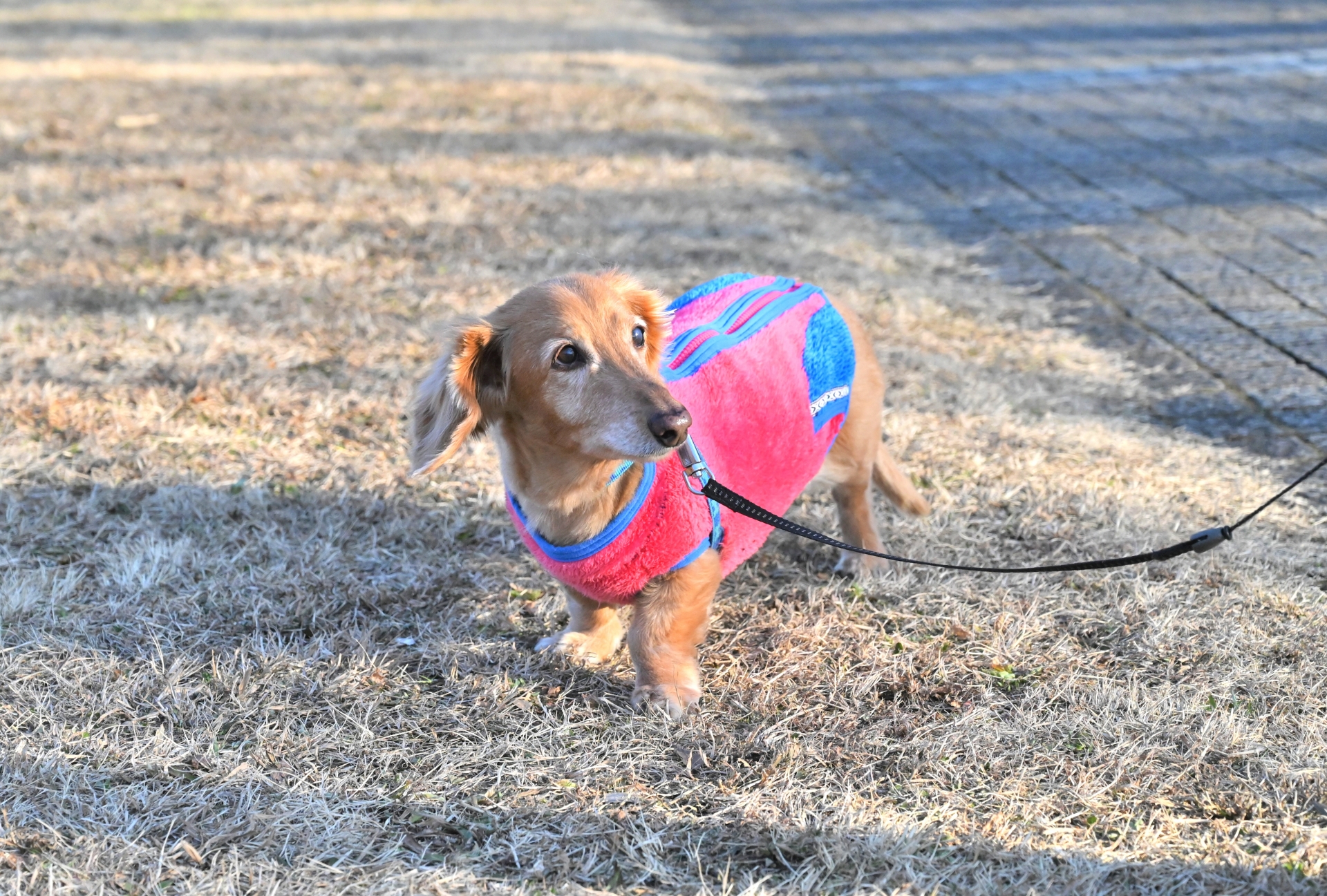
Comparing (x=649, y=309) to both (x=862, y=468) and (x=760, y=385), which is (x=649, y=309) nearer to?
(x=760, y=385)

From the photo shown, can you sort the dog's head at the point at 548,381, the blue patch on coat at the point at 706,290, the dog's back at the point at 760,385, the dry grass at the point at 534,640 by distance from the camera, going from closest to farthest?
the dry grass at the point at 534,640, the dog's head at the point at 548,381, the dog's back at the point at 760,385, the blue patch on coat at the point at 706,290

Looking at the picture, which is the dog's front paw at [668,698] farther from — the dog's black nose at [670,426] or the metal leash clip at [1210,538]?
the metal leash clip at [1210,538]

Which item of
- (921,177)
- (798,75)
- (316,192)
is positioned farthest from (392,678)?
(798,75)

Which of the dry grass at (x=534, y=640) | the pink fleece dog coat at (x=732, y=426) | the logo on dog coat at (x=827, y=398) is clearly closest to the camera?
the dry grass at (x=534, y=640)

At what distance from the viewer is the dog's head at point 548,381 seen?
240 centimetres

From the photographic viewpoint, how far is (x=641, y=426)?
233 centimetres

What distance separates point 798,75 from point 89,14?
9544mm

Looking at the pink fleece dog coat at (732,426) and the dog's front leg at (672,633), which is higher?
the pink fleece dog coat at (732,426)

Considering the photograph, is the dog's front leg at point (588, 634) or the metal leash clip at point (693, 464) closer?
the metal leash clip at point (693, 464)

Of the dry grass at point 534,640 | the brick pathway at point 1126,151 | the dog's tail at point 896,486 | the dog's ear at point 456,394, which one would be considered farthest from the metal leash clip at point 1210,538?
the brick pathway at point 1126,151

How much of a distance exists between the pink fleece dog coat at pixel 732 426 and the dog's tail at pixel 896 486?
47 centimetres

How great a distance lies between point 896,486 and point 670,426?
137 cm

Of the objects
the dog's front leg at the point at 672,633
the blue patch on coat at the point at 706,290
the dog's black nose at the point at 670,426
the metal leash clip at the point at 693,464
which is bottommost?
the dog's front leg at the point at 672,633

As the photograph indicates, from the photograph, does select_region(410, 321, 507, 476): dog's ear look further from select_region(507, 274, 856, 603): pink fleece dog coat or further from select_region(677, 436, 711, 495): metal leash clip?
select_region(677, 436, 711, 495): metal leash clip
